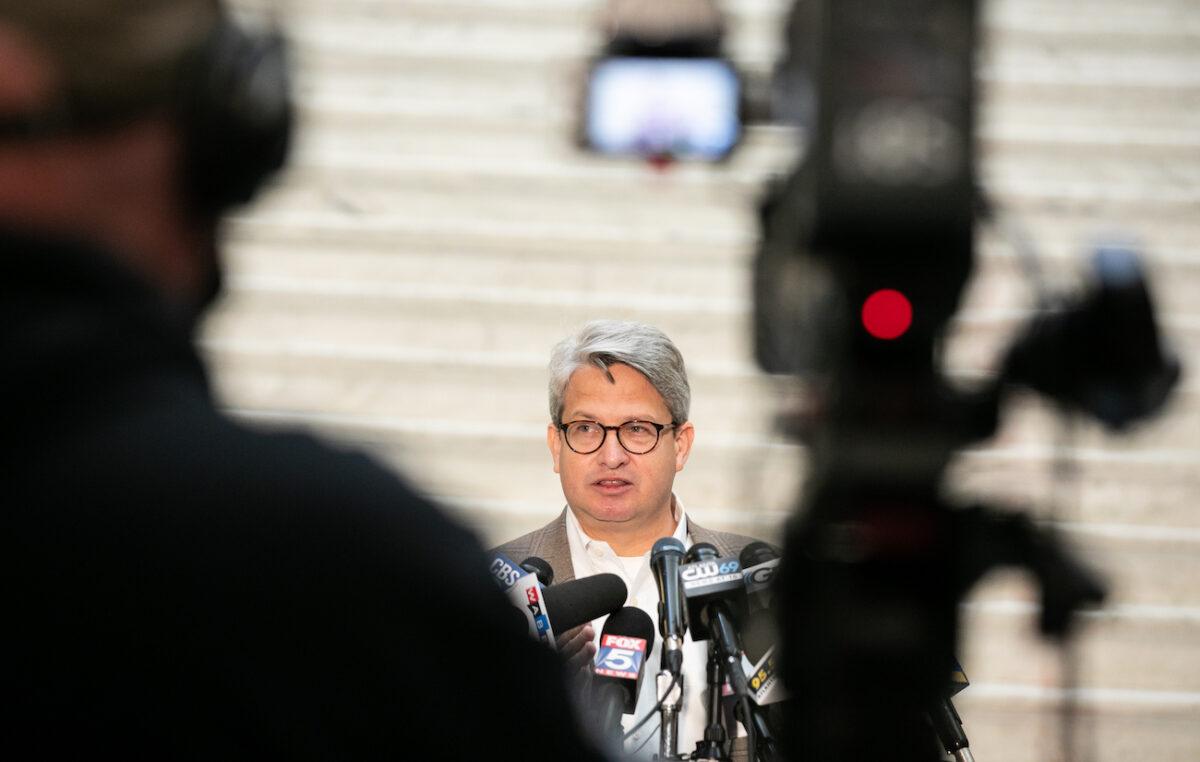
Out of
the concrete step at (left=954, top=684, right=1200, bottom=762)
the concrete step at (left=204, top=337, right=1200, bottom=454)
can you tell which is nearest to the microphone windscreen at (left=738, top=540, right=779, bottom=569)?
the concrete step at (left=954, top=684, right=1200, bottom=762)

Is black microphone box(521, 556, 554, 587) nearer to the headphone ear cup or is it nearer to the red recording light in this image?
the red recording light

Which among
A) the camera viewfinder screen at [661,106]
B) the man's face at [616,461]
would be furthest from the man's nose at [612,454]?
the camera viewfinder screen at [661,106]

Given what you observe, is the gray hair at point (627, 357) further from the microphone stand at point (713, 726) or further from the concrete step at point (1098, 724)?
the concrete step at point (1098, 724)

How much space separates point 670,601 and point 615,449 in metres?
0.53

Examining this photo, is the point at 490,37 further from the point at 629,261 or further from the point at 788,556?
the point at 788,556

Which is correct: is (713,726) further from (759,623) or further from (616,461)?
(616,461)

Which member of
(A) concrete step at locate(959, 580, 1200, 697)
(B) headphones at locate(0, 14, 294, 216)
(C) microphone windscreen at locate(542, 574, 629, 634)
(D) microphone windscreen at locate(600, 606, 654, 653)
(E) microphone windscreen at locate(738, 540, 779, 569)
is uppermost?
(B) headphones at locate(0, 14, 294, 216)

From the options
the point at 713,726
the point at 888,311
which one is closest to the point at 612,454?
the point at 713,726

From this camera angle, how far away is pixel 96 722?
2.13 feet

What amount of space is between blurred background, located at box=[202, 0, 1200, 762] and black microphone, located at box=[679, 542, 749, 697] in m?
2.00

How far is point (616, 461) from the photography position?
8.36ft

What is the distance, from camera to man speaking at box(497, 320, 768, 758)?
254 centimetres

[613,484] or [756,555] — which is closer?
[756,555]

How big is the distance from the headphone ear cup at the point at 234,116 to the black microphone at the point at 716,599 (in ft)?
3.92
